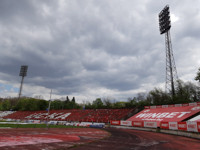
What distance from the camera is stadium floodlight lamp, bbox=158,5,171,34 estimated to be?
2090 inches

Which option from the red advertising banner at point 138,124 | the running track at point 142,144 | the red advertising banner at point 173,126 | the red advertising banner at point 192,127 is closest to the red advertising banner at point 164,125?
the red advertising banner at point 173,126

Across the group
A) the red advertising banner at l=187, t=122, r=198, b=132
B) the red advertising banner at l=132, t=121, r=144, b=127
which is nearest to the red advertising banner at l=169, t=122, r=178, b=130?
the red advertising banner at l=187, t=122, r=198, b=132

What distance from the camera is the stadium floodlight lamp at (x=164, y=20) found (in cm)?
5308

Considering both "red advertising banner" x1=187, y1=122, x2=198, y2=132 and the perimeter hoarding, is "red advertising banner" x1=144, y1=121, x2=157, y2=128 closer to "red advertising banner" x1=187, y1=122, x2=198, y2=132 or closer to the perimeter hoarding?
the perimeter hoarding

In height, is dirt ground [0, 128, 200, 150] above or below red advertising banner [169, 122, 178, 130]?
below

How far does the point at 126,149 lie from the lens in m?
11.7

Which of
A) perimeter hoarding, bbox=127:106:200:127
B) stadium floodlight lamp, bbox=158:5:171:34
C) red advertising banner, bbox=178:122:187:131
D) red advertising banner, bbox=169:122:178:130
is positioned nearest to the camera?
red advertising banner, bbox=178:122:187:131

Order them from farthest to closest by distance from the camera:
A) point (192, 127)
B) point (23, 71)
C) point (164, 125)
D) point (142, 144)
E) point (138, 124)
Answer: point (23, 71) < point (138, 124) < point (164, 125) < point (192, 127) < point (142, 144)

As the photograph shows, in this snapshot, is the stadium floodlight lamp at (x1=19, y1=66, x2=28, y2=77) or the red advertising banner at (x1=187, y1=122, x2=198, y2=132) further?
the stadium floodlight lamp at (x1=19, y1=66, x2=28, y2=77)

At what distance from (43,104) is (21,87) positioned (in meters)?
44.3

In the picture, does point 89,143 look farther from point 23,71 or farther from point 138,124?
point 23,71

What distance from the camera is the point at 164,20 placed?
180 ft

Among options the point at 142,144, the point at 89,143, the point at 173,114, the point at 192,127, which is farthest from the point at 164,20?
the point at 89,143

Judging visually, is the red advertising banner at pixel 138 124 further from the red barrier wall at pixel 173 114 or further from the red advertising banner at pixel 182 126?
the red advertising banner at pixel 182 126
